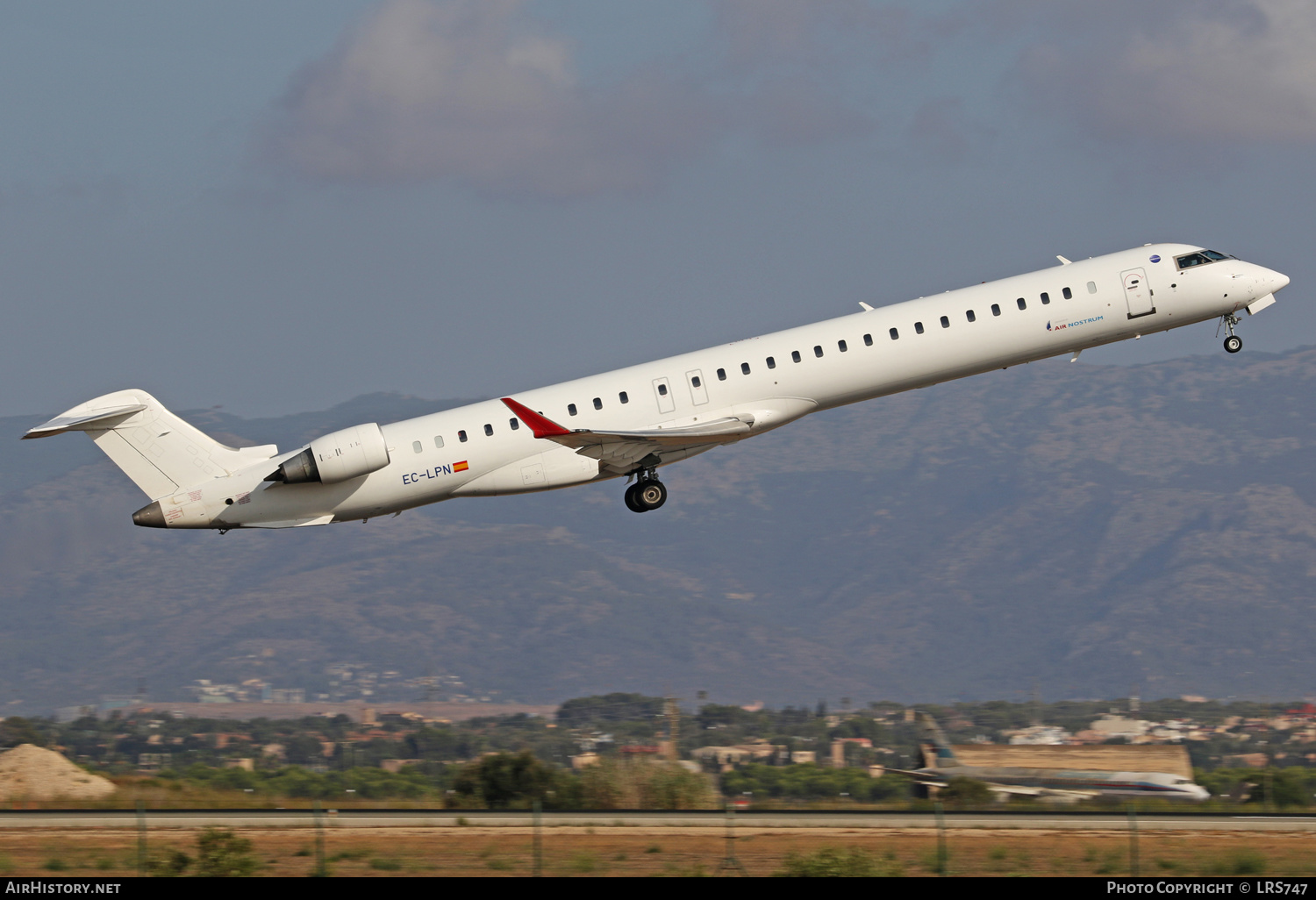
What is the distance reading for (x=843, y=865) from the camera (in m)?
24.6

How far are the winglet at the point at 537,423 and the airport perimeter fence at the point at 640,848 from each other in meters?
8.08

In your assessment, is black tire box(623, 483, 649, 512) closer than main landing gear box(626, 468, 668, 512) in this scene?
Yes

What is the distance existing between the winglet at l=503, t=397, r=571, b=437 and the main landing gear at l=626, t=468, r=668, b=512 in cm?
340

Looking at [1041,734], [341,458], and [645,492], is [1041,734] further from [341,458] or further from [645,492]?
[341,458]

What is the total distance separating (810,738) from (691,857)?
56.0m

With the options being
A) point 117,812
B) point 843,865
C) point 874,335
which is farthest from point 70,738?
point 843,865

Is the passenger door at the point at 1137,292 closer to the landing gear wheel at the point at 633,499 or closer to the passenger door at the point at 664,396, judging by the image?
the passenger door at the point at 664,396

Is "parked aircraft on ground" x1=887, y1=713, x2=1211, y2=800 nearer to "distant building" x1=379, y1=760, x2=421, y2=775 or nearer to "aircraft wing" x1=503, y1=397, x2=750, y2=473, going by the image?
"aircraft wing" x1=503, y1=397, x2=750, y2=473

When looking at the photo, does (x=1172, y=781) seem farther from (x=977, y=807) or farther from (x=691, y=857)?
(x=691, y=857)

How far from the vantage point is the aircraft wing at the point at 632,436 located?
3400cm

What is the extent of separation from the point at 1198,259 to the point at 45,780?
32133 millimetres

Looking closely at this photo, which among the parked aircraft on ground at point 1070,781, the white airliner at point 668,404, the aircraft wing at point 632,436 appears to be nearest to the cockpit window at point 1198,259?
the white airliner at point 668,404

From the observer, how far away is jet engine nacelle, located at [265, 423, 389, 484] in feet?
116

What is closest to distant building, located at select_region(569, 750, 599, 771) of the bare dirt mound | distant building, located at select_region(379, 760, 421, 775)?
distant building, located at select_region(379, 760, 421, 775)
